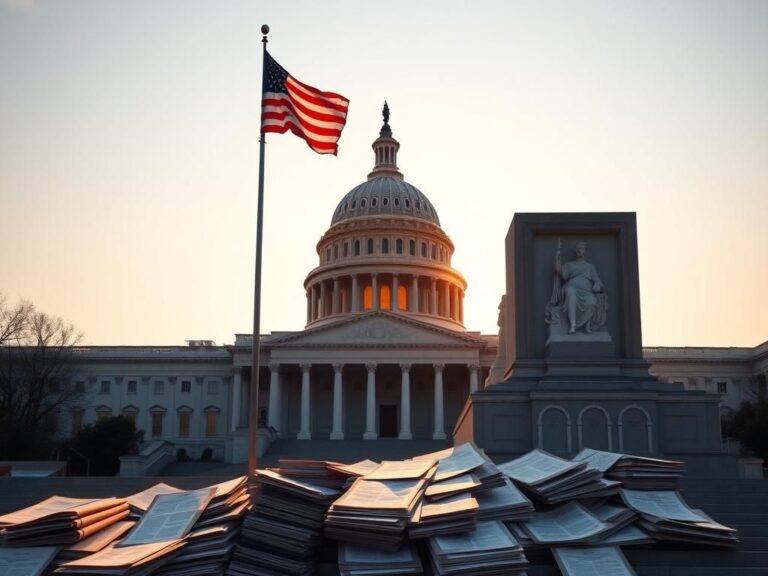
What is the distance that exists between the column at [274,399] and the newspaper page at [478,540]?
2663 inches

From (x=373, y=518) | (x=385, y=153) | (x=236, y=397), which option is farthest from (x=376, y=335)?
(x=373, y=518)

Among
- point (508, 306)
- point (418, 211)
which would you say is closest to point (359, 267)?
point (418, 211)

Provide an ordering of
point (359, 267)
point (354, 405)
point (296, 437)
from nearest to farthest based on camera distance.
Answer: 1. point (296, 437)
2. point (354, 405)
3. point (359, 267)

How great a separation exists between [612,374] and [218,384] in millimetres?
66268

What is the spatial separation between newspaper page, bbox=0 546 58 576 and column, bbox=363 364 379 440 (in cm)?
6322

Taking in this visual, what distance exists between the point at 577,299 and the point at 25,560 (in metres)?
17.8

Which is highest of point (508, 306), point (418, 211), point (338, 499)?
Answer: point (418, 211)

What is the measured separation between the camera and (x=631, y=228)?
26.3 m

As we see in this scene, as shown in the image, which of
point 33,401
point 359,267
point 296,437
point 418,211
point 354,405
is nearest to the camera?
point 33,401

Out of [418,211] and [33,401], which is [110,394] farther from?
[418,211]

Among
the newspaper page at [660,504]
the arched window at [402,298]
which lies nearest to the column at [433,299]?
the arched window at [402,298]

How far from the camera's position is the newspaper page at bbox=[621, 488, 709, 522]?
12203mm

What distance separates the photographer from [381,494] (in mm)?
11352

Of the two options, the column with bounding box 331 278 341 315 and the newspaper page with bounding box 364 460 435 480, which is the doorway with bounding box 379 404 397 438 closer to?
the column with bounding box 331 278 341 315
